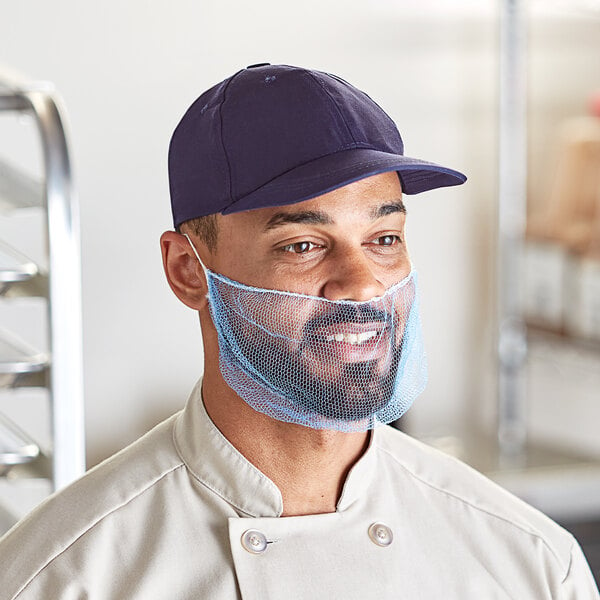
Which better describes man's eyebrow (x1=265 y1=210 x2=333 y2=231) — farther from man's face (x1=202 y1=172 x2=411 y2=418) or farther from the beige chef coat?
the beige chef coat

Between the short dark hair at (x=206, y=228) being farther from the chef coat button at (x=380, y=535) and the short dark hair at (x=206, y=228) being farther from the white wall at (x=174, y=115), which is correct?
the white wall at (x=174, y=115)

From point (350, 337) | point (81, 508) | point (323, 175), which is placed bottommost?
point (81, 508)

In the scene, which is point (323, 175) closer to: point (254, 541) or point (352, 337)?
point (352, 337)

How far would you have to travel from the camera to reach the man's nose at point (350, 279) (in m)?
0.84

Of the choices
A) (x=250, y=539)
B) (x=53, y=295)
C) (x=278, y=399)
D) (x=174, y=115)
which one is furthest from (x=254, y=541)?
(x=174, y=115)

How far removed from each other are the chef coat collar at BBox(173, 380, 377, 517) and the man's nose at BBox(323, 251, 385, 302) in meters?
0.15

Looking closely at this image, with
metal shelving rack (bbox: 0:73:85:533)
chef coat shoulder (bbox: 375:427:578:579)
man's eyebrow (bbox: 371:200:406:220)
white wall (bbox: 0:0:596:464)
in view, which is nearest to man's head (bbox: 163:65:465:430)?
man's eyebrow (bbox: 371:200:406:220)

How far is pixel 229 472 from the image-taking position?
89 centimetres

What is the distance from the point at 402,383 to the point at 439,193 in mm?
1475

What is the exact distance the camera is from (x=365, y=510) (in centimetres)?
93

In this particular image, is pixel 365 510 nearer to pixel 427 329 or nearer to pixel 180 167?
pixel 180 167

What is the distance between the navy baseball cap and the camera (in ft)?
2.77

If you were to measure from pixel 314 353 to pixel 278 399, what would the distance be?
0.16 feet

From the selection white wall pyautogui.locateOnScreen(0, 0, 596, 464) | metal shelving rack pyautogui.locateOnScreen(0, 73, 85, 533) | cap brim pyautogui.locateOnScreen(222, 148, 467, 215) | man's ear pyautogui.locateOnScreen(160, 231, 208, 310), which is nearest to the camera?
cap brim pyautogui.locateOnScreen(222, 148, 467, 215)
